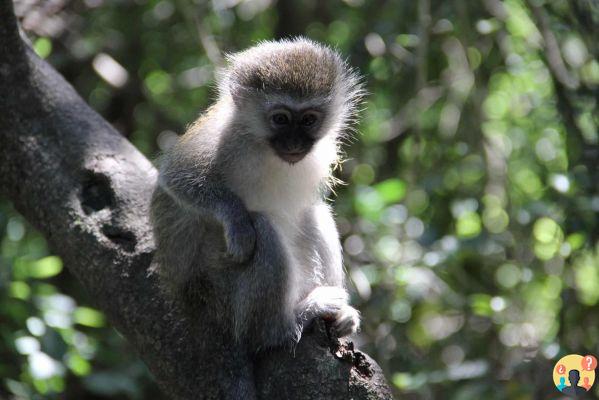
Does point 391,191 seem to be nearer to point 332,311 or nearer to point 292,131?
point 292,131

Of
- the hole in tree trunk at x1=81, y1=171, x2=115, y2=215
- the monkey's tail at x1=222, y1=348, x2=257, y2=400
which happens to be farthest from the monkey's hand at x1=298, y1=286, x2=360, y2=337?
the hole in tree trunk at x1=81, y1=171, x2=115, y2=215

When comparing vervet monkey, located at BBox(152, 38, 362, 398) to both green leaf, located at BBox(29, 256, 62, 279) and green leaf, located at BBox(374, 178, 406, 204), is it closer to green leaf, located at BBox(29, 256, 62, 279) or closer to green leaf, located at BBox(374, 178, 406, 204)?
green leaf, located at BBox(374, 178, 406, 204)

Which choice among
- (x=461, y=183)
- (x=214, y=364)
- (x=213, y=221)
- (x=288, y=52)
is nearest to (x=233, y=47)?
(x=461, y=183)

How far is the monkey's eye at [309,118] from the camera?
542 cm

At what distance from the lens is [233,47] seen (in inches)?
352

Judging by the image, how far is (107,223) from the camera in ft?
16.4

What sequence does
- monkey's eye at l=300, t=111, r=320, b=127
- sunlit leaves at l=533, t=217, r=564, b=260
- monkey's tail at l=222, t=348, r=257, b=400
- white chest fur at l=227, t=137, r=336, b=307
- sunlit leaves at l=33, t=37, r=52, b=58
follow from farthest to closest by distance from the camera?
sunlit leaves at l=33, t=37, r=52, b=58
sunlit leaves at l=533, t=217, r=564, b=260
monkey's eye at l=300, t=111, r=320, b=127
white chest fur at l=227, t=137, r=336, b=307
monkey's tail at l=222, t=348, r=257, b=400

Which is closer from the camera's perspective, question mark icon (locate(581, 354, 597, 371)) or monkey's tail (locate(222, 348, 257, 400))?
monkey's tail (locate(222, 348, 257, 400))

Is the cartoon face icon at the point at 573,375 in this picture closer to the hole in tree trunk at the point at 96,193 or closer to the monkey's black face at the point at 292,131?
the monkey's black face at the point at 292,131

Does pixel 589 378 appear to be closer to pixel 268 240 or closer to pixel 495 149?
pixel 268 240

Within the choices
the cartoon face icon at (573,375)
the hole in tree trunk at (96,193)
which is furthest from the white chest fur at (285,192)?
the cartoon face icon at (573,375)

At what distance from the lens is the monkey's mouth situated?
207 inches

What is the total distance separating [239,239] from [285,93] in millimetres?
1296

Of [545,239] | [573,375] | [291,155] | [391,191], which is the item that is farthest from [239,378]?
[545,239]
